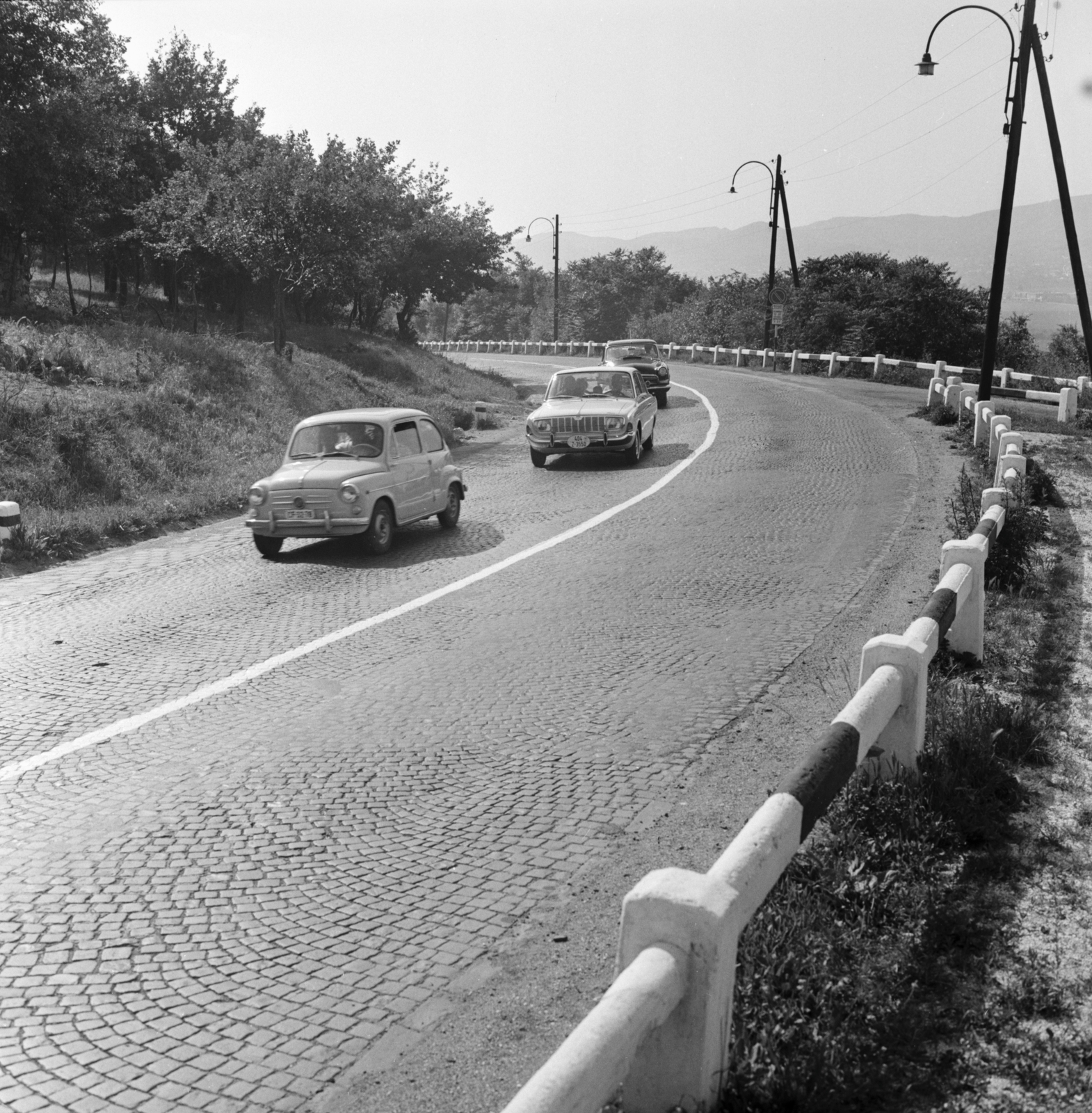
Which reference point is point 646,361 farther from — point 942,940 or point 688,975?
point 688,975

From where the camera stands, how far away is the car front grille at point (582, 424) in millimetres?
19125

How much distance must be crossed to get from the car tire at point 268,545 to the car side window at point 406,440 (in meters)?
1.70

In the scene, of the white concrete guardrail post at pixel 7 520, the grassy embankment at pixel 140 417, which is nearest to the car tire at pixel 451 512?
the grassy embankment at pixel 140 417

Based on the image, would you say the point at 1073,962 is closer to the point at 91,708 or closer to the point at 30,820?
the point at 30,820

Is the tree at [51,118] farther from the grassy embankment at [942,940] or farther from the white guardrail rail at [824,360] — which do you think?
the grassy embankment at [942,940]

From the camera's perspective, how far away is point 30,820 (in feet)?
18.1

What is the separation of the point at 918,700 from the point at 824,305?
48006 mm

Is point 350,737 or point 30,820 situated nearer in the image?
point 30,820

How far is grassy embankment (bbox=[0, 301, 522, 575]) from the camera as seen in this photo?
15.4m

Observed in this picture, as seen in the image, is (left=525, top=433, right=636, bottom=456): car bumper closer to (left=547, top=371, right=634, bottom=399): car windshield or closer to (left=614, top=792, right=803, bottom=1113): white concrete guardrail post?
(left=547, top=371, right=634, bottom=399): car windshield

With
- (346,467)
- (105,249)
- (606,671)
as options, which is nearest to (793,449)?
(346,467)

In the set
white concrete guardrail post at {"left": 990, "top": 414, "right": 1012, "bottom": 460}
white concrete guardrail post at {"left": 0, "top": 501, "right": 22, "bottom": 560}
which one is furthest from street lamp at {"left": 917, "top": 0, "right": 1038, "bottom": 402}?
white concrete guardrail post at {"left": 0, "top": 501, "right": 22, "bottom": 560}

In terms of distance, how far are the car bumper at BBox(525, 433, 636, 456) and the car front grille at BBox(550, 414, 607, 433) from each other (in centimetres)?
9

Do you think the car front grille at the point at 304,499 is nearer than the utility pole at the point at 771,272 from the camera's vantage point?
Yes
